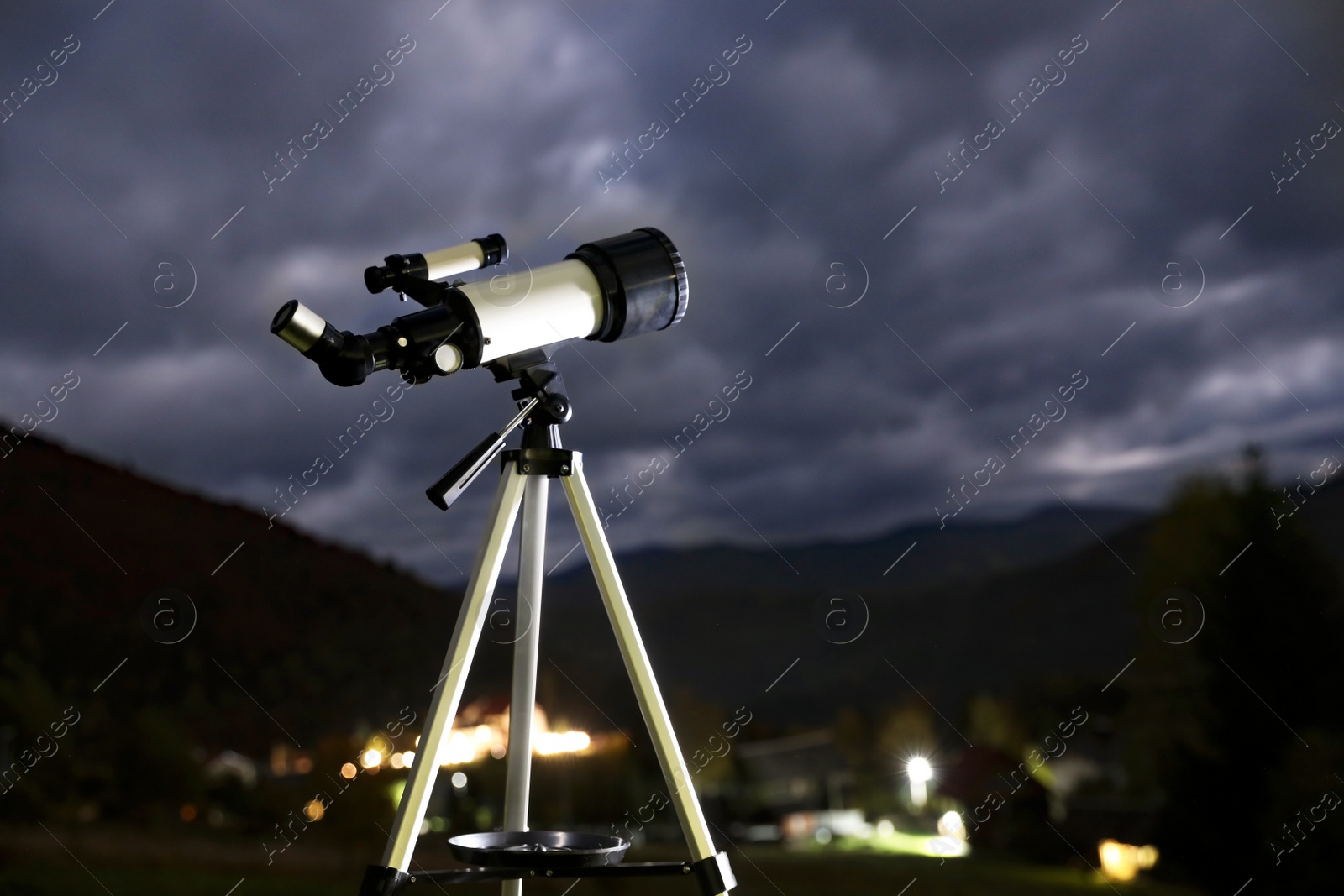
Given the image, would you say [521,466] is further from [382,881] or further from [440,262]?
[382,881]

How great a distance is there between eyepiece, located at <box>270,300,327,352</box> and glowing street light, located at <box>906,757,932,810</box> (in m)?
2.48

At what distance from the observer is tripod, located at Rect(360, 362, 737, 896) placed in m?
1.41

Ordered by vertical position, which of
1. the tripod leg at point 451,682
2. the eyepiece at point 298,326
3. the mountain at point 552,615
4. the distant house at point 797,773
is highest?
the mountain at point 552,615

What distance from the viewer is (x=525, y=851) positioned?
4.61ft

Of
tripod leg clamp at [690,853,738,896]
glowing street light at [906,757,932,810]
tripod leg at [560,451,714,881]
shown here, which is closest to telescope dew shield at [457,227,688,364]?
tripod leg at [560,451,714,881]

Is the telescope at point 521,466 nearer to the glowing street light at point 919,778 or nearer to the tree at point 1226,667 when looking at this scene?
the glowing street light at point 919,778

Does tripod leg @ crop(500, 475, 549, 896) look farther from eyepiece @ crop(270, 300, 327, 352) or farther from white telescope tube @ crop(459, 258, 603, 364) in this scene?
A: eyepiece @ crop(270, 300, 327, 352)

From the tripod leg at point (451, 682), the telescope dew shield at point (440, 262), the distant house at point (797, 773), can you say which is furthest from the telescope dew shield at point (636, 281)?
the distant house at point (797, 773)

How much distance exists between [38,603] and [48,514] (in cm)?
26

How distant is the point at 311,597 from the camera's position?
3.17 meters

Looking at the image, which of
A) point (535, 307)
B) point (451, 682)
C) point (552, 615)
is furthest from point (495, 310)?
point (552, 615)

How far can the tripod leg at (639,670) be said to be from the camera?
1463 millimetres

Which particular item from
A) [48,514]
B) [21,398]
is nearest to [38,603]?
[48,514]

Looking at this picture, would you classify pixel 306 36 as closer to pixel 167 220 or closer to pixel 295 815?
pixel 167 220
